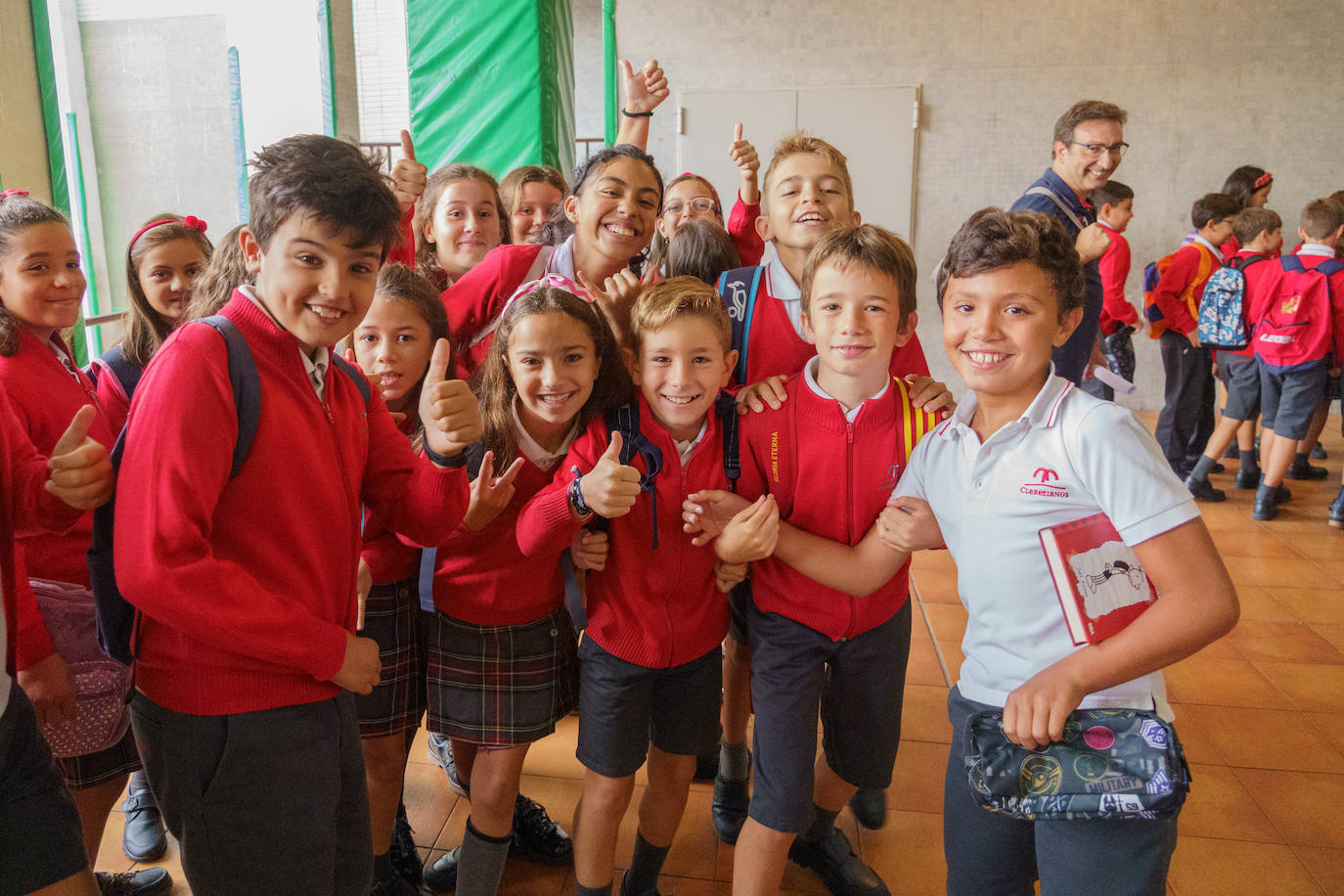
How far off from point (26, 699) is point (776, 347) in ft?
4.50

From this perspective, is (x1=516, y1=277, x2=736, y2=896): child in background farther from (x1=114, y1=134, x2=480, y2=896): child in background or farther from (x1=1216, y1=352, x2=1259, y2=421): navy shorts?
(x1=1216, y1=352, x2=1259, y2=421): navy shorts

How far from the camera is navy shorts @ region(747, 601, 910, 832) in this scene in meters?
1.54

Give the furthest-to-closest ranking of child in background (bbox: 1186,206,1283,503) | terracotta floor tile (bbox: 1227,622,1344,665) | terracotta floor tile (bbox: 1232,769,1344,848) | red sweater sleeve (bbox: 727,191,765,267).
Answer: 1. child in background (bbox: 1186,206,1283,503)
2. terracotta floor tile (bbox: 1227,622,1344,665)
3. red sweater sleeve (bbox: 727,191,765,267)
4. terracotta floor tile (bbox: 1232,769,1344,848)

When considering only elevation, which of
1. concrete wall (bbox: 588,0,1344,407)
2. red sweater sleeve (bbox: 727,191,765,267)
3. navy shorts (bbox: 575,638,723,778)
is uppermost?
concrete wall (bbox: 588,0,1344,407)

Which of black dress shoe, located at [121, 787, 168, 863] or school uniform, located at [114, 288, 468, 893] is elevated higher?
school uniform, located at [114, 288, 468, 893]

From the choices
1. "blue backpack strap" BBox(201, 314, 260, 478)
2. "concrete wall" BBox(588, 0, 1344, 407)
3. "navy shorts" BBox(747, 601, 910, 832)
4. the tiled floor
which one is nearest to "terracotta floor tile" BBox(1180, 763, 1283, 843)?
the tiled floor

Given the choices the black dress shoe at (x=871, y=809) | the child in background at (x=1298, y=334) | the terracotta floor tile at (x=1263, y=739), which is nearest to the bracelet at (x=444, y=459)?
the black dress shoe at (x=871, y=809)

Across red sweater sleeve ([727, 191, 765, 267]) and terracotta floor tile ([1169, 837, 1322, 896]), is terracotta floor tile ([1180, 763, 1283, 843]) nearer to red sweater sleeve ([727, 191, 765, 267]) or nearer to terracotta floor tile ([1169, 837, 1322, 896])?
terracotta floor tile ([1169, 837, 1322, 896])

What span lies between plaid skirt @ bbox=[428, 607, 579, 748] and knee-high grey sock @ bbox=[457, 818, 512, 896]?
18cm

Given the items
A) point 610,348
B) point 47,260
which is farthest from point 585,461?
point 47,260

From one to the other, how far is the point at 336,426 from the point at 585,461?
467mm

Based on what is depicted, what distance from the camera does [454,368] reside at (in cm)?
194

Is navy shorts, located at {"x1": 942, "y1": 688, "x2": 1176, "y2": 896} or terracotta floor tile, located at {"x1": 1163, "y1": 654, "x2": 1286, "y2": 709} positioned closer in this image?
navy shorts, located at {"x1": 942, "y1": 688, "x2": 1176, "y2": 896}

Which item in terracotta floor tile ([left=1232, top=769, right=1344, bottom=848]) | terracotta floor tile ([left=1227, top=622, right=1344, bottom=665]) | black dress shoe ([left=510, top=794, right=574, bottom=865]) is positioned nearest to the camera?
black dress shoe ([left=510, top=794, right=574, bottom=865])
